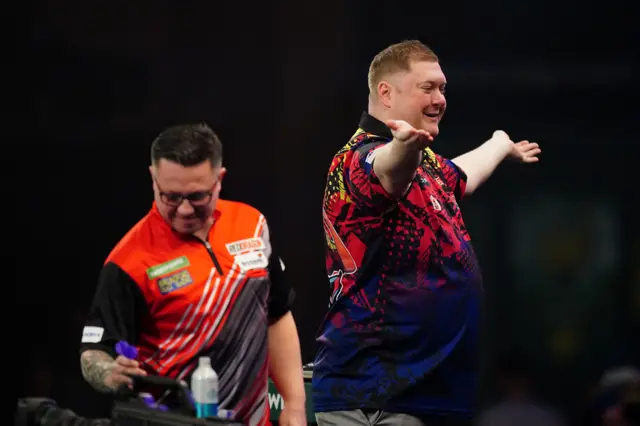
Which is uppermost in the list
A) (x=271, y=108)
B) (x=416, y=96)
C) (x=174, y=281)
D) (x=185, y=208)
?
(x=271, y=108)

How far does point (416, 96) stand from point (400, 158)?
0.48 m

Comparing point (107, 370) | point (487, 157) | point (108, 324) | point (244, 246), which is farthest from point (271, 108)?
point (107, 370)

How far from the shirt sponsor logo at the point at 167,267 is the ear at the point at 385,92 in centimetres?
70

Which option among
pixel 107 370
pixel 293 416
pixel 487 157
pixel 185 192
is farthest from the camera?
pixel 487 157

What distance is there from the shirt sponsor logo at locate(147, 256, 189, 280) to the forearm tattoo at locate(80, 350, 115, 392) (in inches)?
10.1

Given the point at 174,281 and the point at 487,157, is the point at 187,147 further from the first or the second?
the point at 487,157

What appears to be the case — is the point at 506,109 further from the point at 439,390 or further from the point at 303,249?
the point at 439,390

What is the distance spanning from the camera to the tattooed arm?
279 cm

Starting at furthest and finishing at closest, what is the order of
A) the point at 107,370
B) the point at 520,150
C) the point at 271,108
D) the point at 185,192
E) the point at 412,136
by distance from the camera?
the point at 271,108
the point at 520,150
the point at 185,192
the point at 107,370
the point at 412,136

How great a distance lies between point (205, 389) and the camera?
9.22 feet

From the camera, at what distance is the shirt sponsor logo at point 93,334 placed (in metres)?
2.98

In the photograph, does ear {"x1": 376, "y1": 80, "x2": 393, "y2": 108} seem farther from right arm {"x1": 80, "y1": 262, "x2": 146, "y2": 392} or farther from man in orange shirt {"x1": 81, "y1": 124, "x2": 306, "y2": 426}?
right arm {"x1": 80, "y1": 262, "x2": 146, "y2": 392}

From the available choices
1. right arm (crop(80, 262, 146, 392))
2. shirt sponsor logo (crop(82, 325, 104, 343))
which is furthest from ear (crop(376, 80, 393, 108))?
shirt sponsor logo (crop(82, 325, 104, 343))
